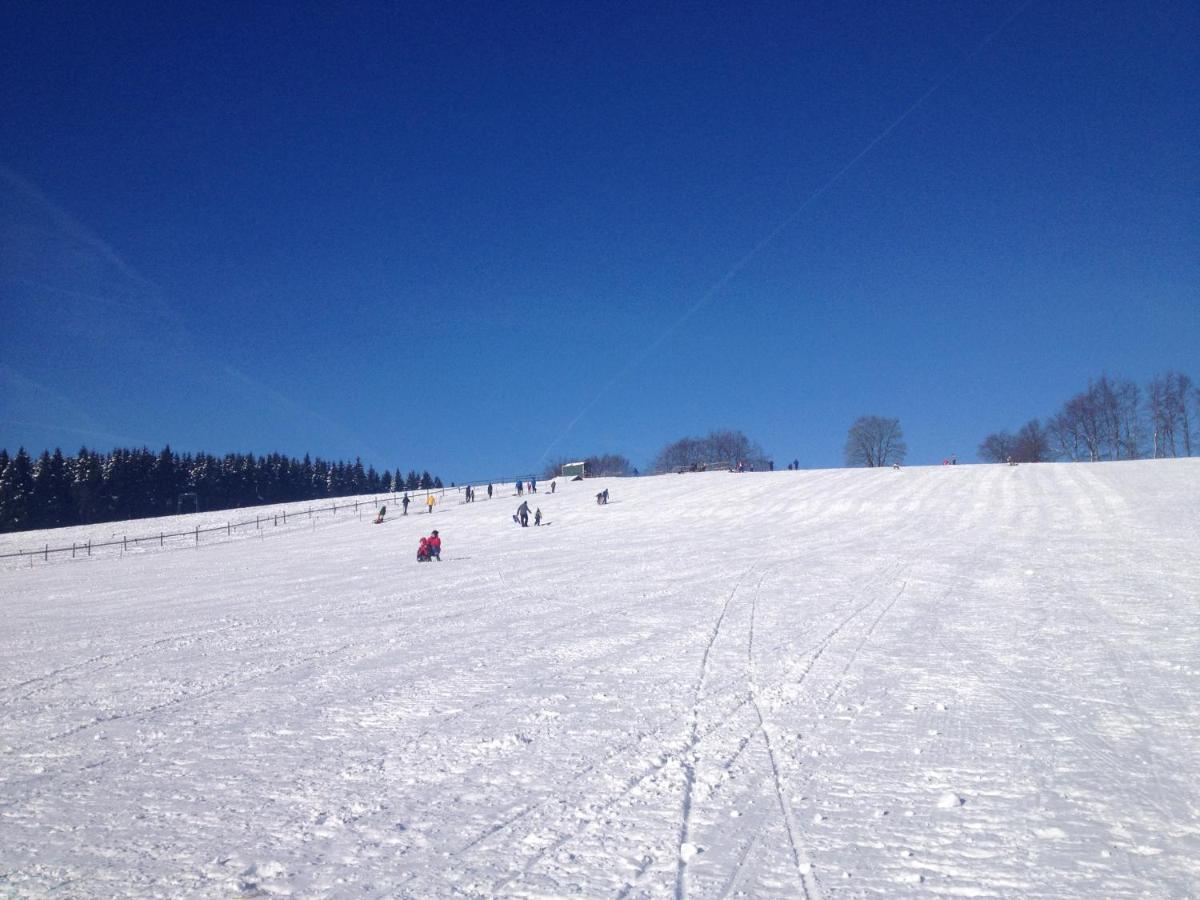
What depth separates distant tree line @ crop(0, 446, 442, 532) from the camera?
3098 inches

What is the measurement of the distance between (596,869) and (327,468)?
133122mm

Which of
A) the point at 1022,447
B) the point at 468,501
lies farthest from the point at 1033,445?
the point at 468,501

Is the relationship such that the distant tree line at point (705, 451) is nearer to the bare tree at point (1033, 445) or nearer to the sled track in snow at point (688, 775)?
the bare tree at point (1033, 445)

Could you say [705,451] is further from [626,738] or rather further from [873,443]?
[626,738]

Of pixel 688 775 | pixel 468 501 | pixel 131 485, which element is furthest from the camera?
pixel 131 485

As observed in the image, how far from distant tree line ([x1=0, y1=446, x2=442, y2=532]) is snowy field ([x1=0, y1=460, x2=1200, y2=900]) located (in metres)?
72.1

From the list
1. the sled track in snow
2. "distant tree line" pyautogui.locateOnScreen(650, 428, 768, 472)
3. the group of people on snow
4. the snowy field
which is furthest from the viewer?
"distant tree line" pyautogui.locateOnScreen(650, 428, 768, 472)

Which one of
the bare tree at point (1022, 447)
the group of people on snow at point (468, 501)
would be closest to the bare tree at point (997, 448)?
the bare tree at point (1022, 447)

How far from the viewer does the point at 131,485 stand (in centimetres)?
8844

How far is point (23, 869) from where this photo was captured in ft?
16.4

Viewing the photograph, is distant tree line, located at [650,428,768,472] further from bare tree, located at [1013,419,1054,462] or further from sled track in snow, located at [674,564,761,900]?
sled track in snow, located at [674,564,761,900]

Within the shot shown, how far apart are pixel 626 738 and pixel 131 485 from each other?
319 ft

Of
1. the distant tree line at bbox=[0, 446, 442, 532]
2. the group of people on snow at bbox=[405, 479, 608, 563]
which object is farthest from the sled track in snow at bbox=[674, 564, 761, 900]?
the distant tree line at bbox=[0, 446, 442, 532]

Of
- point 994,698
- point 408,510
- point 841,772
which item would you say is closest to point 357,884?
point 841,772
